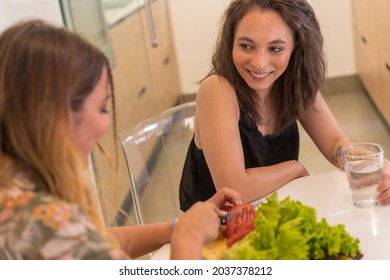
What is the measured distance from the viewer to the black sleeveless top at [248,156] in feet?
5.27

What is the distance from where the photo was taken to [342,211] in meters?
1.19

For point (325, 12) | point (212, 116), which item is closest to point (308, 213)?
point (212, 116)

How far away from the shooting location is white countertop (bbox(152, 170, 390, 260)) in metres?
1.09

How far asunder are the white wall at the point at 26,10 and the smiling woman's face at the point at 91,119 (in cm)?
100

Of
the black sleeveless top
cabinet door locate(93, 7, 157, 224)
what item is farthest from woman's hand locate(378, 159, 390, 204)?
cabinet door locate(93, 7, 157, 224)

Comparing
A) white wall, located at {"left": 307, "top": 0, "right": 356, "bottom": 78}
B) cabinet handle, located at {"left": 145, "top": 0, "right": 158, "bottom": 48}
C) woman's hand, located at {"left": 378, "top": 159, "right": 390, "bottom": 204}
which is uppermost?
woman's hand, located at {"left": 378, "top": 159, "right": 390, "bottom": 204}

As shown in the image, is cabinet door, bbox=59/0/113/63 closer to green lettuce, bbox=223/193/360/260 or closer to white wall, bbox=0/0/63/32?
white wall, bbox=0/0/63/32

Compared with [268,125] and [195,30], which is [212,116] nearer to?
[268,125]

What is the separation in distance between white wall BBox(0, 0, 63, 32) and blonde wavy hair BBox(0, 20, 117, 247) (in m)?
1.00

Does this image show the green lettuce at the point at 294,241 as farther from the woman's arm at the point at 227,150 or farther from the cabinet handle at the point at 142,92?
the cabinet handle at the point at 142,92

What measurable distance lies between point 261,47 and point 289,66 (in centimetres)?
15

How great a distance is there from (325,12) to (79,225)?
3614 mm

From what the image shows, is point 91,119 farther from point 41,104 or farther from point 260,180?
point 260,180

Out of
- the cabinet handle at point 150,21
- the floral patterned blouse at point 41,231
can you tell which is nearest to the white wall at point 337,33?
the cabinet handle at point 150,21
